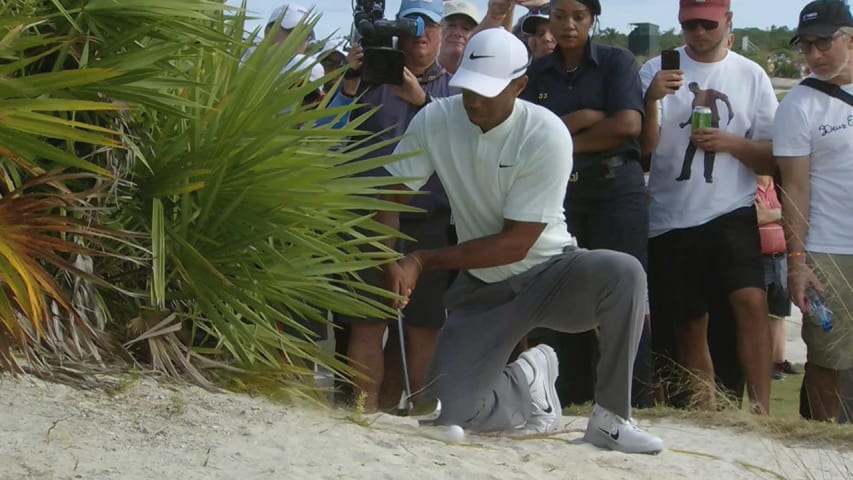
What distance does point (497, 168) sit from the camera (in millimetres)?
5332

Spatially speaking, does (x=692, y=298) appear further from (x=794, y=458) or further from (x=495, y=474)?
(x=495, y=474)

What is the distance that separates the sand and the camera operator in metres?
1.06

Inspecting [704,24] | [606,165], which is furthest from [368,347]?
[704,24]

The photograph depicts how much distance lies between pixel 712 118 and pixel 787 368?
114 inches

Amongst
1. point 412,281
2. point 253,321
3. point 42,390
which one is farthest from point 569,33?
point 42,390

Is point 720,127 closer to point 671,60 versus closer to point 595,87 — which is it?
point 671,60

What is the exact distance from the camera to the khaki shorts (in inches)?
245

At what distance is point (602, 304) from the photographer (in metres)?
5.31

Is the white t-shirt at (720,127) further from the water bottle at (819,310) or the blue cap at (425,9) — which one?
the blue cap at (425,9)

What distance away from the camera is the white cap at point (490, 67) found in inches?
205

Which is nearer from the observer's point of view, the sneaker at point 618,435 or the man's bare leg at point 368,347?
the sneaker at point 618,435

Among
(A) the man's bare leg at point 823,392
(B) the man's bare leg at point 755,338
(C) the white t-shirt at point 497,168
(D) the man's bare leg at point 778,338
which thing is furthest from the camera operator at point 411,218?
(D) the man's bare leg at point 778,338

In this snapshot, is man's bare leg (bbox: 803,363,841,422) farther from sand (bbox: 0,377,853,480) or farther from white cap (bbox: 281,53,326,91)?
white cap (bbox: 281,53,326,91)

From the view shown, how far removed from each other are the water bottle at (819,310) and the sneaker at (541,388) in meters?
1.26
